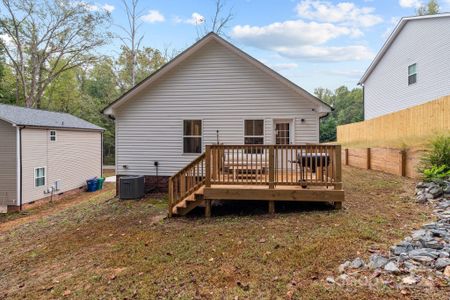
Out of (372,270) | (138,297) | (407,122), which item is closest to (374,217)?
(372,270)

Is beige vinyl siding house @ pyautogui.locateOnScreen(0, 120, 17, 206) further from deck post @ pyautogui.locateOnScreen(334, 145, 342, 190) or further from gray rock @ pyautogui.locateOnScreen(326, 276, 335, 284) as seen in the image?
gray rock @ pyautogui.locateOnScreen(326, 276, 335, 284)

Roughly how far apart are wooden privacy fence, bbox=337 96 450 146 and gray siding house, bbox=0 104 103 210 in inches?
677

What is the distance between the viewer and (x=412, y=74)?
15.1m

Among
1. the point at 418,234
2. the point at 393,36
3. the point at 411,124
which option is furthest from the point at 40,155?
the point at 393,36

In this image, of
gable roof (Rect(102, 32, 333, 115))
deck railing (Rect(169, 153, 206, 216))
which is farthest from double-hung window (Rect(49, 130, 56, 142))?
deck railing (Rect(169, 153, 206, 216))

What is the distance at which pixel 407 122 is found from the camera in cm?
1167

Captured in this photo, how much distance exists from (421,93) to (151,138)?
13433 millimetres

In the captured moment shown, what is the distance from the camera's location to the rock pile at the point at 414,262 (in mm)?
3447

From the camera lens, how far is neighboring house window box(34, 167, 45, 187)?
15.2 metres

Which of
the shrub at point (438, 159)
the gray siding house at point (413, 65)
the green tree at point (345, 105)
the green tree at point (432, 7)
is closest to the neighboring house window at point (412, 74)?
the gray siding house at point (413, 65)

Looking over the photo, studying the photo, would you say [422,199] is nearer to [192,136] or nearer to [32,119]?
[192,136]

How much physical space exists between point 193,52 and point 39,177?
1158 cm

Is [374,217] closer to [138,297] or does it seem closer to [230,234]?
[230,234]

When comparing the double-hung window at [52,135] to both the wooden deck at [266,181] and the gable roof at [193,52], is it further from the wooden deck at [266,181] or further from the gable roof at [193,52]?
the wooden deck at [266,181]
